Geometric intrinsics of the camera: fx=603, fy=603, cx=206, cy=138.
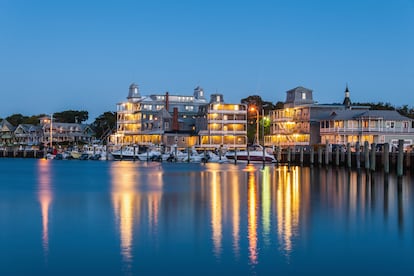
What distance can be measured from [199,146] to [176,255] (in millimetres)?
101706

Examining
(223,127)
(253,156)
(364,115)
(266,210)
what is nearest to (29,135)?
(223,127)

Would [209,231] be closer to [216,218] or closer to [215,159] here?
[216,218]

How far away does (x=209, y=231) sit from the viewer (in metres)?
27.4

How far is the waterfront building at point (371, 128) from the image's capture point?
94438mm

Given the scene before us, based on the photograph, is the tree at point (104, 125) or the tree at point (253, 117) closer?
the tree at point (253, 117)

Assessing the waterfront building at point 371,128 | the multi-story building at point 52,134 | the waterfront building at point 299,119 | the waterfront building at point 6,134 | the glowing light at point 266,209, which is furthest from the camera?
the waterfront building at point 6,134

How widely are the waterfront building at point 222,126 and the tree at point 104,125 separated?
149 feet

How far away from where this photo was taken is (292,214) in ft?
109

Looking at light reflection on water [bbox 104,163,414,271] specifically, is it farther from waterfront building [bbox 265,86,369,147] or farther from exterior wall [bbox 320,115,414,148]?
waterfront building [bbox 265,86,369,147]

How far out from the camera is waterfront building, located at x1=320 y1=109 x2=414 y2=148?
94438 mm

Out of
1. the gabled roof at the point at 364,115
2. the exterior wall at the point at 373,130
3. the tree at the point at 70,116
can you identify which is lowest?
the exterior wall at the point at 373,130

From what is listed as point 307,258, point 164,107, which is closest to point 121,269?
point 307,258

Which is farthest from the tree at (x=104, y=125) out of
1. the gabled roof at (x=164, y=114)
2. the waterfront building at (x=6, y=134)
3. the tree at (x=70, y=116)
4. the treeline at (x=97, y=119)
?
the gabled roof at (x=164, y=114)

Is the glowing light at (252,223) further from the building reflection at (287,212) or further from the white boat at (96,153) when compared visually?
the white boat at (96,153)
